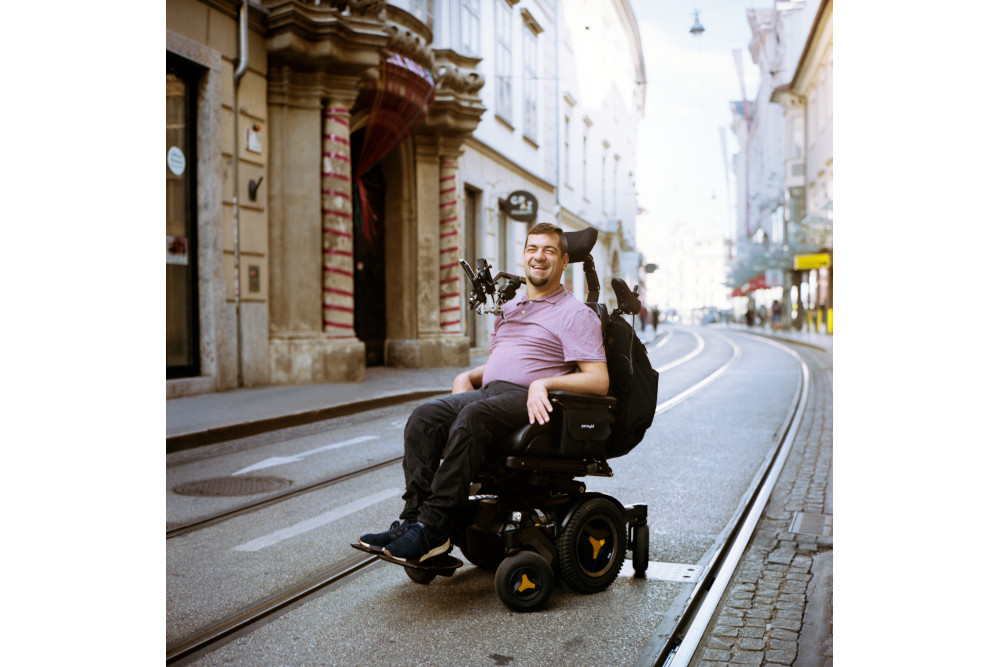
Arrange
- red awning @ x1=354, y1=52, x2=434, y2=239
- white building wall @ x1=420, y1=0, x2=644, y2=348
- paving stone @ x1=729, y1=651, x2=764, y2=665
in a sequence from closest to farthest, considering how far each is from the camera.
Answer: paving stone @ x1=729, y1=651, x2=764, y2=665 → red awning @ x1=354, y1=52, x2=434, y2=239 → white building wall @ x1=420, y1=0, x2=644, y2=348

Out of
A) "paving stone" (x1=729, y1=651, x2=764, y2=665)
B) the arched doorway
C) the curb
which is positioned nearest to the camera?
"paving stone" (x1=729, y1=651, x2=764, y2=665)

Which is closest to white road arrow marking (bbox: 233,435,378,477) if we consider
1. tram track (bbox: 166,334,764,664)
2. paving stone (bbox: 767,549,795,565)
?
tram track (bbox: 166,334,764,664)

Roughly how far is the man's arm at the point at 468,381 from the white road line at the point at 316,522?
134 cm

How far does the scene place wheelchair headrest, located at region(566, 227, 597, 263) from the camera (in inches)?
152

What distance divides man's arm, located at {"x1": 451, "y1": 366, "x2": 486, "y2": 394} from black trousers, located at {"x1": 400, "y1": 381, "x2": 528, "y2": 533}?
0.23 metres

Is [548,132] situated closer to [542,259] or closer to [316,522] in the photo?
[316,522]

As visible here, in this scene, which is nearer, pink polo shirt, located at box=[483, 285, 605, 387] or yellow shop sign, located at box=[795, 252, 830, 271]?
pink polo shirt, located at box=[483, 285, 605, 387]

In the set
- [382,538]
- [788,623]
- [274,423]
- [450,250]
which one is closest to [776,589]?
[788,623]

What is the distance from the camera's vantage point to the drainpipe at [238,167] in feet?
40.3

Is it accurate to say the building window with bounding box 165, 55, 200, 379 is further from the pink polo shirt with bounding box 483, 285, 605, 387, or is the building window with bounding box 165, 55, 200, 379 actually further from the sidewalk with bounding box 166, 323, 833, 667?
the pink polo shirt with bounding box 483, 285, 605, 387

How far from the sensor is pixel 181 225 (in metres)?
11.2

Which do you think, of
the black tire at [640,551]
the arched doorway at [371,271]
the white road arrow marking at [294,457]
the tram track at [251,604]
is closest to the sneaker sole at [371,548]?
the tram track at [251,604]
